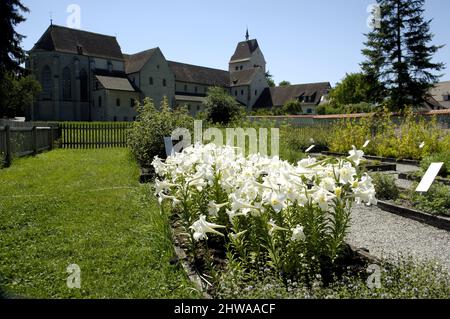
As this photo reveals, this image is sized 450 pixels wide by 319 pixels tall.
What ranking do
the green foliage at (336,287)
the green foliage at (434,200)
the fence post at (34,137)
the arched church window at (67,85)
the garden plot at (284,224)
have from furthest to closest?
1. the arched church window at (67,85)
2. the fence post at (34,137)
3. the green foliage at (434,200)
4. the garden plot at (284,224)
5. the green foliage at (336,287)

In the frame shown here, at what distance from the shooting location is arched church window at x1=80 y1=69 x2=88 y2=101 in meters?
51.5

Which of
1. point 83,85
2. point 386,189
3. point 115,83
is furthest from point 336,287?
point 83,85

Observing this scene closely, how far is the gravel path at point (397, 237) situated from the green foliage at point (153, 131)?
6.17 metres

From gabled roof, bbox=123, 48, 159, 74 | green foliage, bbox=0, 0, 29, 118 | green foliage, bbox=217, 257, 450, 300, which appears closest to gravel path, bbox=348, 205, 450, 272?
green foliage, bbox=217, 257, 450, 300

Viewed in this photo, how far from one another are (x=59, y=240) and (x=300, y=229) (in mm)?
3254

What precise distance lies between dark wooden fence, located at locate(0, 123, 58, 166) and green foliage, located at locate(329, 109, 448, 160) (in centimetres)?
1264

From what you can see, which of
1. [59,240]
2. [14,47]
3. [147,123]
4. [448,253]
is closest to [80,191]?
[59,240]

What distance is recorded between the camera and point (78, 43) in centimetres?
5147

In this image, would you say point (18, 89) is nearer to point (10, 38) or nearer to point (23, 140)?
point (10, 38)

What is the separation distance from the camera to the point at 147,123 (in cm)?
1137

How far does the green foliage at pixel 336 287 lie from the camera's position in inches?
109

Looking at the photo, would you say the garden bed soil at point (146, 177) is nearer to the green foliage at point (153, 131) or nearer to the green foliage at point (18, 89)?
the green foliage at point (153, 131)

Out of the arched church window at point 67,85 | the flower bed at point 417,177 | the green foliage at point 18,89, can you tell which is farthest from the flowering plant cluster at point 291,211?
the arched church window at point 67,85

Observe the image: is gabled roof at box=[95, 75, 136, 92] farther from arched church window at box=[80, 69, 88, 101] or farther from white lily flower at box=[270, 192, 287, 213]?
white lily flower at box=[270, 192, 287, 213]
